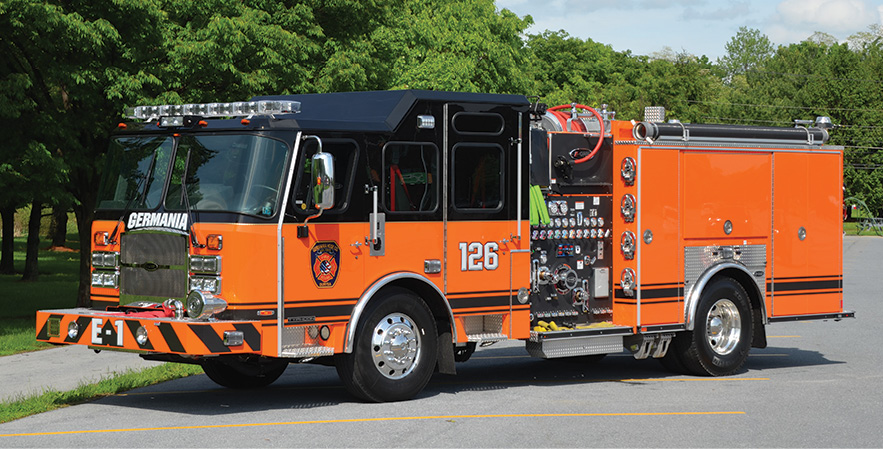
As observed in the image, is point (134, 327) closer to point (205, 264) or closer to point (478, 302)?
point (205, 264)

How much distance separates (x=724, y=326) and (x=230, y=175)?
6241 millimetres

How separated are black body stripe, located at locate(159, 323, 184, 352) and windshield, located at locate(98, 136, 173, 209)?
4.45 feet

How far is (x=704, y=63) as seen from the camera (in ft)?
351

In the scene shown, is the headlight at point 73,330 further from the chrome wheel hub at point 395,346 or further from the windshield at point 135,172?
the chrome wheel hub at point 395,346

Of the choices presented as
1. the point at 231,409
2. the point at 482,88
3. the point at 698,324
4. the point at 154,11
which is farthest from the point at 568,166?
the point at 482,88

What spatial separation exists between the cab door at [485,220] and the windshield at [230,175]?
1.88 metres

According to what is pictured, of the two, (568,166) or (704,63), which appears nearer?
(568,166)

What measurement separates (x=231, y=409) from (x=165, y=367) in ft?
10.5

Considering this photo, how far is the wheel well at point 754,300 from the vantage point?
13352mm

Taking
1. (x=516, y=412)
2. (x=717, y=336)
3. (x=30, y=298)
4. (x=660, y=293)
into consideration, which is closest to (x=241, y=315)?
(x=516, y=412)

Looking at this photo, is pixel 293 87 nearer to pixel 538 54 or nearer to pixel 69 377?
pixel 69 377

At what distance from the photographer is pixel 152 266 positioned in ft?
33.9

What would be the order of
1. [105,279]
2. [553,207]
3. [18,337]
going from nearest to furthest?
[105,279]
[553,207]
[18,337]

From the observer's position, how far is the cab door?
1116cm
